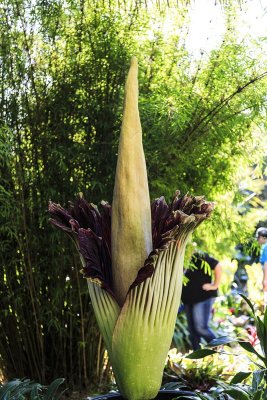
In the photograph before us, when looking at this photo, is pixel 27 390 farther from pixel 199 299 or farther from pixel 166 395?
pixel 199 299

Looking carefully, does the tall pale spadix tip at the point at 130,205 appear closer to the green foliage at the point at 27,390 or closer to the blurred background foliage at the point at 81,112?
the green foliage at the point at 27,390

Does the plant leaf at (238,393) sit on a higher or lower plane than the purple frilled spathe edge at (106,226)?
lower

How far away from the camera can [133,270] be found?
4.74 feet

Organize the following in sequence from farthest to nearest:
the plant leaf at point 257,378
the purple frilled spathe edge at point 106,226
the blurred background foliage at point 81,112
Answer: the blurred background foliage at point 81,112, the plant leaf at point 257,378, the purple frilled spathe edge at point 106,226

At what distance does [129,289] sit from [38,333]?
162cm

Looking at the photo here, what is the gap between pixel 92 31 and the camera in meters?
2.72

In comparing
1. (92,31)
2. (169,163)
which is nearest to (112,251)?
(169,163)

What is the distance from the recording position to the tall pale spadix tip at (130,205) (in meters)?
1.43

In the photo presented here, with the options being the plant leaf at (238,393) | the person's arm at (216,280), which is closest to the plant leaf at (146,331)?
the plant leaf at (238,393)

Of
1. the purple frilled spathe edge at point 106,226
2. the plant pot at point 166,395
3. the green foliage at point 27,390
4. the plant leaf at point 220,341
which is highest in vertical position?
the purple frilled spathe edge at point 106,226

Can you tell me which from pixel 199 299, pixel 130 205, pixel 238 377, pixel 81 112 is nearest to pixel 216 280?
pixel 199 299

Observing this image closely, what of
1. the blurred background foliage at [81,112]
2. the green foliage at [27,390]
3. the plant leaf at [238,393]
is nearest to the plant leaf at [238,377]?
the plant leaf at [238,393]

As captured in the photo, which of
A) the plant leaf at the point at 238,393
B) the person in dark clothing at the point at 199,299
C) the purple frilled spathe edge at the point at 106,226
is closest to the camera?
the purple frilled spathe edge at the point at 106,226

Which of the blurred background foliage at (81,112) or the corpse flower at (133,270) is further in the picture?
the blurred background foliage at (81,112)
